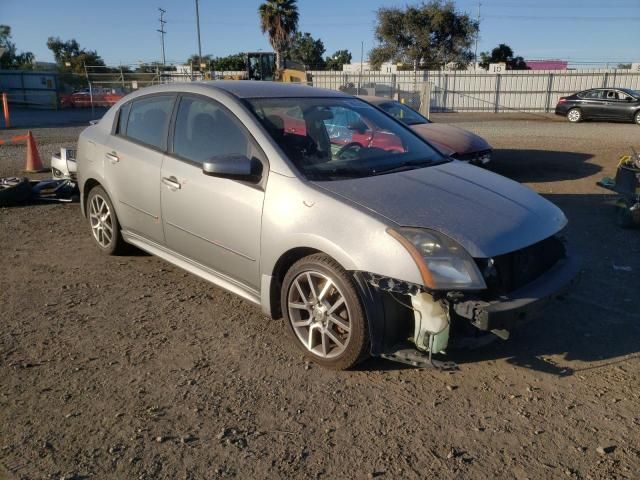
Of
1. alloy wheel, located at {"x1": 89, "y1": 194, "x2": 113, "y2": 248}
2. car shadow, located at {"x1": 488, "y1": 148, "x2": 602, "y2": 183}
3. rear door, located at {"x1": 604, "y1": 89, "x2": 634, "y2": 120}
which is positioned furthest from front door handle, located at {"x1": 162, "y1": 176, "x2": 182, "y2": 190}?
rear door, located at {"x1": 604, "y1": 89, "x2": 634, "y2": 120}

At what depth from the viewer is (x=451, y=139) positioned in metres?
9.22

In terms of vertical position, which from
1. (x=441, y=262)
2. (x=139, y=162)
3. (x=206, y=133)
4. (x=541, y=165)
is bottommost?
(x=541, y=165)

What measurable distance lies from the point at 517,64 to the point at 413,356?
53.5 metres

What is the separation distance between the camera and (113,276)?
5.01 metres

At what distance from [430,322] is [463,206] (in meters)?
0.82

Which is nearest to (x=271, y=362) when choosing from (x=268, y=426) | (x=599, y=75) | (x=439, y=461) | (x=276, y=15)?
(x=268, y=426)

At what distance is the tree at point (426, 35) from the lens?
158ft

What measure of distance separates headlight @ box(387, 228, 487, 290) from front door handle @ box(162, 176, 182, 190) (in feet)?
6.25

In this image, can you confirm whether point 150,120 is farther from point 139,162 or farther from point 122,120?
point 122,120

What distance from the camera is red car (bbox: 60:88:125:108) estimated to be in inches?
1222

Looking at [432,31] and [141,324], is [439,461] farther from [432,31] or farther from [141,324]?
[432,31]

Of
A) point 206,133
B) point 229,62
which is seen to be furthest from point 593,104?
point 229,62

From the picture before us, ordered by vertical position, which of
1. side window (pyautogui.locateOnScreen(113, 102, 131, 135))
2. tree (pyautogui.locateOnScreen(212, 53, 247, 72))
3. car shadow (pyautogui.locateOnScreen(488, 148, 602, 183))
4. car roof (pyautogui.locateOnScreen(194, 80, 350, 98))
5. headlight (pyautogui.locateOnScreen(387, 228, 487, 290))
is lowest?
car shadow (pyautogui.locateOnScreen(488, 148, 602, 183))

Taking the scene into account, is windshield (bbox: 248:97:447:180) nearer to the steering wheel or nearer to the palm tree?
the steering wheel
